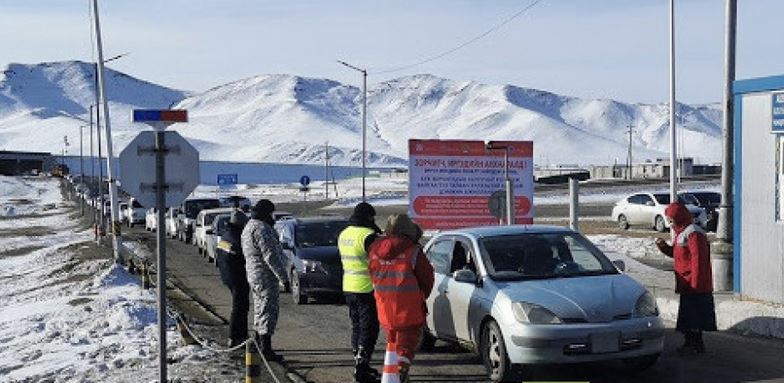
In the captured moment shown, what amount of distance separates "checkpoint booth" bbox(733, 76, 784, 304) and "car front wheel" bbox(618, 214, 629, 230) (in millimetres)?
23741

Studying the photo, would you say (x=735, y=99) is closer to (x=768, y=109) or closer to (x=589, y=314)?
(x=768, y=109)

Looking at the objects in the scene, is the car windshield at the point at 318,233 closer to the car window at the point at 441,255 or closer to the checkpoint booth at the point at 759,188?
the car window at the point at 441,255

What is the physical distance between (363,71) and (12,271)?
28.0 meters

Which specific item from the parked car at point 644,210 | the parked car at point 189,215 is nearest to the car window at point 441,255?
the parked car at point 644,210

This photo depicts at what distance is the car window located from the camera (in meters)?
11.9

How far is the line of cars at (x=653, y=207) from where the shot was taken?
36969 mm

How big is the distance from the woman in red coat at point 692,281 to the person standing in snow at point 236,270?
4854 mm

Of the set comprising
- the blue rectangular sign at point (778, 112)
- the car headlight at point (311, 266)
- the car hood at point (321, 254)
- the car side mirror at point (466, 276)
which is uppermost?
the blue rectangular sign at point (778, 112)

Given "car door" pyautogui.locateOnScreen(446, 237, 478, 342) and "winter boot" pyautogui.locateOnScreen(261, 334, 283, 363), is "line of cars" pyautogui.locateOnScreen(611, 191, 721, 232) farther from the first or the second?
"winter boot" pyautogui.locateOnScreen(261, 334, 283, 363)

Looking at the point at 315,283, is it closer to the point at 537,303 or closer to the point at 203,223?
the point at 537,303

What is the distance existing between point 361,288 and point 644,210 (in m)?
28.9

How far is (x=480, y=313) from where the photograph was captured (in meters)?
10.6

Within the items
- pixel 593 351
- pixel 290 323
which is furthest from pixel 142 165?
pixel 290 323

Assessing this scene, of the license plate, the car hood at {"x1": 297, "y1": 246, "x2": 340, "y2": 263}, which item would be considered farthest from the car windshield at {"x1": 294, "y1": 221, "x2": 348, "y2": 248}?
the license plate
